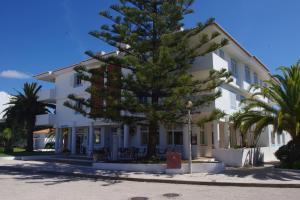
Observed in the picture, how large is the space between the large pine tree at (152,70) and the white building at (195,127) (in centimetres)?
257

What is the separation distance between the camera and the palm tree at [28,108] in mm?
35219

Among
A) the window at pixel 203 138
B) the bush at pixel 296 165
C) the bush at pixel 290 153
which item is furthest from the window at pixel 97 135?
the bush at pixel 296 165

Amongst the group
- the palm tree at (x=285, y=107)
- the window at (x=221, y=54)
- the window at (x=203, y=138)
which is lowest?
the window at (x=203, y=138)

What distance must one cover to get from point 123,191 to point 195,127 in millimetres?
13708

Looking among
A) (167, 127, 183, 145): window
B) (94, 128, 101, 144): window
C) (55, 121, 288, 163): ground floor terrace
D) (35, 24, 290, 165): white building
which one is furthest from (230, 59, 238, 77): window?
(94, 128, 101, 144): window

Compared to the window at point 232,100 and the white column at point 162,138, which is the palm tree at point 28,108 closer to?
the white column at point 162,138

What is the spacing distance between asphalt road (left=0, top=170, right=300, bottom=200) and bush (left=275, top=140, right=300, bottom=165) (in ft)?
20.4

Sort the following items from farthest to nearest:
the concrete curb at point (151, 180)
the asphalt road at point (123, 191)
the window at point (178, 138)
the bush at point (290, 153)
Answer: the window at point (178, 138) < the bush at point (290, 153) < the concrete curb at point (151, 180) < the asphalt road at point (123, 191)

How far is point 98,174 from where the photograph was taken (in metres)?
15.7

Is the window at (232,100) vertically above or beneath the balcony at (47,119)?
above

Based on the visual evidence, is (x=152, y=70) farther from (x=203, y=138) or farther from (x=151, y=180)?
(x=203, y=138)

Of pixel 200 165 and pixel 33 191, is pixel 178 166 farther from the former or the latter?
pixel 33 191

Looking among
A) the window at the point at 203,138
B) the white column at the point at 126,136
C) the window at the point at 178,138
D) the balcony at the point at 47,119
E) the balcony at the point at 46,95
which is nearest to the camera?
the window at the point at 178,138

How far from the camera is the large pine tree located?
17094 mm
